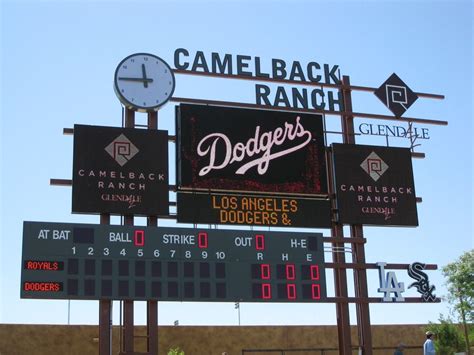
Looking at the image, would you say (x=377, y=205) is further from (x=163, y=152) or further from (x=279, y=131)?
(x=163, y=152)

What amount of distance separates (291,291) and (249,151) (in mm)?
4933

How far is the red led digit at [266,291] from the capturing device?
24.4 metres

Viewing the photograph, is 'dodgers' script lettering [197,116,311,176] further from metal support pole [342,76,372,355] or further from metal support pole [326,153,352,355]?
metal support pole [342,76,372,355]

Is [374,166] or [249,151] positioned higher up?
[249,151]

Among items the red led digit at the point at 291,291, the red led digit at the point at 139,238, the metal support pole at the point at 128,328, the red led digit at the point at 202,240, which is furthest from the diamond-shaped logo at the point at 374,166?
the metal support pole at the point at 128,328

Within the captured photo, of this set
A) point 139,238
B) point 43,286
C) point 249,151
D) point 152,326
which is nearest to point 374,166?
point 249,151

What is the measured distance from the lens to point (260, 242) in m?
24.9

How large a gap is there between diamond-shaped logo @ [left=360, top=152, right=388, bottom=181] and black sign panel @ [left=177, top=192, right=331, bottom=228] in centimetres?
209

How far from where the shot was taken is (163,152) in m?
25.7

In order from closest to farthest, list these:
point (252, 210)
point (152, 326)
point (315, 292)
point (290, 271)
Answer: point (152, 326) → point (290, 271) → point (315, 292) → point (252, 210)

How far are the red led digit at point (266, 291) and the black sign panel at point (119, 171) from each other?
3.75 metres

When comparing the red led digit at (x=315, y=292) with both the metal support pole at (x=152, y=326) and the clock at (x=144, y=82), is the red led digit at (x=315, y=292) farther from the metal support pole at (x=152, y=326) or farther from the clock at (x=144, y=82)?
the clock at (x=144, y=82)

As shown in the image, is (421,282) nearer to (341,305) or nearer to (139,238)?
(341,305)

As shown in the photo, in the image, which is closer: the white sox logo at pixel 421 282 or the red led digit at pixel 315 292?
the red led digit at pixel 315 292
